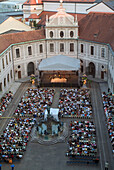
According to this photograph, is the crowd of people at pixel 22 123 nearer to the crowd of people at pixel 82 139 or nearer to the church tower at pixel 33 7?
the crowd of people at pixel 82 139

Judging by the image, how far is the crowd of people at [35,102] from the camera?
5197cm

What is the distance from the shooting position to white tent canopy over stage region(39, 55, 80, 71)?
219 feet

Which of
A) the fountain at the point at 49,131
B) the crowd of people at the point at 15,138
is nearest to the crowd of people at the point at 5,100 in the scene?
the crowd of people at the point at 15,138

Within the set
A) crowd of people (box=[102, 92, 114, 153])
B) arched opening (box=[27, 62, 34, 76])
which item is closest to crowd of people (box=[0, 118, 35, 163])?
crowd of people (box=[102, 92, 114, 153])

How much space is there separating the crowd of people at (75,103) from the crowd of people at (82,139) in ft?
13.0

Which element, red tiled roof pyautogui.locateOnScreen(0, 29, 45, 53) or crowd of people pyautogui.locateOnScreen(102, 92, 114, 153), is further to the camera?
red tiled roof pyautogui.locateOnScreen(0, 29, 45, 53)

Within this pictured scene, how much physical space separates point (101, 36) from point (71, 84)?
1372 centimetres

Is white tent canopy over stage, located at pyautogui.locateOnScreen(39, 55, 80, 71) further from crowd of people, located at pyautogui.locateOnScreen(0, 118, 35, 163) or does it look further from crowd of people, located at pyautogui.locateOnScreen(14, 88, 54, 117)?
crowd of people, located at pyautogui.locateOnScreen(0, 118, 35, 163)

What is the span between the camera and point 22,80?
71000 millimetres

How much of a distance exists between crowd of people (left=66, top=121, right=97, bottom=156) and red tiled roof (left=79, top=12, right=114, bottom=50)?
84.9 feet

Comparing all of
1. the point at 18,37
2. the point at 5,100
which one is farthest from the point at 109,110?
the point at 18,37

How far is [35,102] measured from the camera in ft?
183

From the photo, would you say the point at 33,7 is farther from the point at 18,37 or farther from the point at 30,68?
the point at 30,68

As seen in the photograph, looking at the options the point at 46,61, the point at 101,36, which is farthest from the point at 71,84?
the point at 101,36
